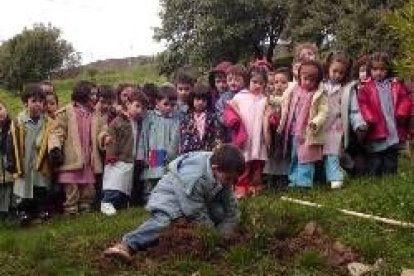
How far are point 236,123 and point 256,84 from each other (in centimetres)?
58

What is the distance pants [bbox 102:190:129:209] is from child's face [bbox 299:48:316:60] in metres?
3.04

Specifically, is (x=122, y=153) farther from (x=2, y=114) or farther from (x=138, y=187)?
(x=2, y=114)

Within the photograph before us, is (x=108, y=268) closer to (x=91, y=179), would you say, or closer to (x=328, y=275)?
(x=328, y=275)

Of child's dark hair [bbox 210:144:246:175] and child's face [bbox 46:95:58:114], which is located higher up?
child's face [bbox 46:95:58:114]

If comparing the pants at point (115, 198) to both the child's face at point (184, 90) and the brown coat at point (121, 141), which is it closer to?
the brown coat at point (121, 141)

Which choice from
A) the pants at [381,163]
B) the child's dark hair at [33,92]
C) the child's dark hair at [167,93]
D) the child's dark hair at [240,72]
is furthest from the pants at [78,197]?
the pants at [381,163]

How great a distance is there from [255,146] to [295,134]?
534mm

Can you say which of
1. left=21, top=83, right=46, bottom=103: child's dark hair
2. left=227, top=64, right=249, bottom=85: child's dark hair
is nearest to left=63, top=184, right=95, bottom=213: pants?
left=21, top=83, right=46, bottom=103: child's dark hair

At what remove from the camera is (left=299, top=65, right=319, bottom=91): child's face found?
10.1 m

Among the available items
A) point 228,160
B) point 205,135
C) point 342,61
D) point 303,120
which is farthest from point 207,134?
point 228,160

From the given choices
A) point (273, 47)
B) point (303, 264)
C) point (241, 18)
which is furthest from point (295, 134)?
point (273, 47)

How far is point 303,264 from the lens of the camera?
7.02 m

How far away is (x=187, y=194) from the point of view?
7246 millimetres

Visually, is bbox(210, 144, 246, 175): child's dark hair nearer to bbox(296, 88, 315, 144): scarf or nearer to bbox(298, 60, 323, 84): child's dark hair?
bbox(296, 88, 315, 144): scarf
